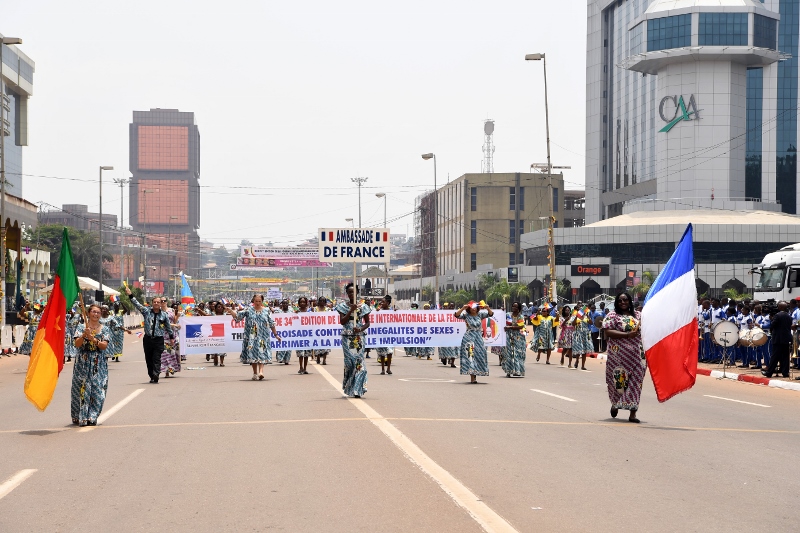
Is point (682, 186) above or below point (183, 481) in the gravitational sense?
above

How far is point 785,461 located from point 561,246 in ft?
298

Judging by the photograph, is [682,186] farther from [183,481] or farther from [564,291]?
[183,481]

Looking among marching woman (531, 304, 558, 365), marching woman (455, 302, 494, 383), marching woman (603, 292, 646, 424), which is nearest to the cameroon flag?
marching woman (603, 292, 646, 424)

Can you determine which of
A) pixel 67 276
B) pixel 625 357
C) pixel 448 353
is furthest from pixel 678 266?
pixel 448 353

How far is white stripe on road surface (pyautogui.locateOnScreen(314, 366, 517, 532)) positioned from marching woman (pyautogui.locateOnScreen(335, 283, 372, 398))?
2602 mm

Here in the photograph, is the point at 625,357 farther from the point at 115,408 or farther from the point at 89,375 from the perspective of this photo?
the point at 115,408

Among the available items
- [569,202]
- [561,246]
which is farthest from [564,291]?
[569,202]

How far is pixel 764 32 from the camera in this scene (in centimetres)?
10250

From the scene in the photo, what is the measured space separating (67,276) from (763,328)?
18516mm

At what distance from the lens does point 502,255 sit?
414ft

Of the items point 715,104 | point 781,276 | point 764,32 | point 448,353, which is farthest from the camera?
point 715,104

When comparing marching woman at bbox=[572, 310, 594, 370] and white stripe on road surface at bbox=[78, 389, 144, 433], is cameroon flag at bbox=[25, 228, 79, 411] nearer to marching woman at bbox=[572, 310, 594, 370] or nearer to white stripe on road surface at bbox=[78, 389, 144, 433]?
white stripe on road surface at bbox=[78, 389, 144, 433]

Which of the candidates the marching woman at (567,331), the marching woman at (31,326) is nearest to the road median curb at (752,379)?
the marching woman at (567,331)

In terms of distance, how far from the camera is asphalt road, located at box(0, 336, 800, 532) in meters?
7.47
